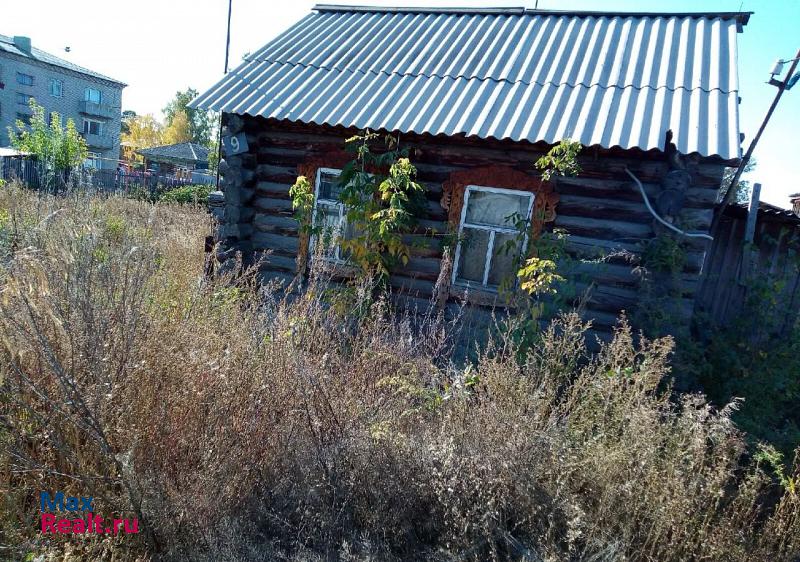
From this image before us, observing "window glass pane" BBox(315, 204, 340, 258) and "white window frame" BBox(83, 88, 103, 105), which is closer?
"window glass pane" BBox(315, 204, 340, 258)

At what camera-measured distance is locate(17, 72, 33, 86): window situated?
1444 inches

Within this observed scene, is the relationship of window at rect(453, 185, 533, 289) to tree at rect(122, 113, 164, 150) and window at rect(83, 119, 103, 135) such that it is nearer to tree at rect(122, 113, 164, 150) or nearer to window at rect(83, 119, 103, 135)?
window at rect(83, 119, 103, 135)

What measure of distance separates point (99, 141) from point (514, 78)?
49.5 metres

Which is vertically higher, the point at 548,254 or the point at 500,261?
the point at 548,254

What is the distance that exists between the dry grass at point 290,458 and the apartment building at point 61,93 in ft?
118

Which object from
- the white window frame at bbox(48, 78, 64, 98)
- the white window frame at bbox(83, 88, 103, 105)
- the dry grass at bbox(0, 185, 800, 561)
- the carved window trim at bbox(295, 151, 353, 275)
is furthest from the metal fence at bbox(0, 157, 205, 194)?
the white window frame at bbox(83, 88, 103, 105)

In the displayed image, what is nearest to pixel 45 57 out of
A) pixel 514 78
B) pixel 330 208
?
pixel 330 208

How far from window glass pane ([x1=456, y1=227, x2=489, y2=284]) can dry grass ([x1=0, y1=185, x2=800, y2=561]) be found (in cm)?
309

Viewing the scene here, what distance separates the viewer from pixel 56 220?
3.77 m

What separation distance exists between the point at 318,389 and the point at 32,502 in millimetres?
1679

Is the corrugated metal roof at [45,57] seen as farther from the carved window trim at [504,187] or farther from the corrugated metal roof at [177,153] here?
the carved window trim at [504,187]

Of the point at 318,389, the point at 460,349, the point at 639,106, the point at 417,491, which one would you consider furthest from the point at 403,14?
the point at 417,491

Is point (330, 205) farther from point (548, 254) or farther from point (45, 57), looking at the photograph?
point (45, 57)

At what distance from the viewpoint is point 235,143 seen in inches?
255
